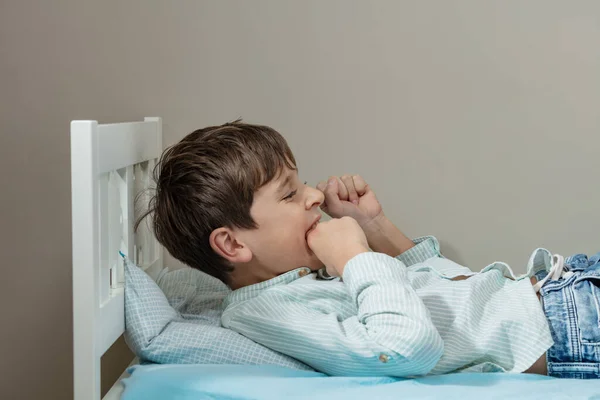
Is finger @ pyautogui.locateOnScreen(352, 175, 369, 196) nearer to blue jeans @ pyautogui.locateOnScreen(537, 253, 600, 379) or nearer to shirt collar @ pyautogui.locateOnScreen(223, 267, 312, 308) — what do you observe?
shirt collar @ pyautogui.locateOnScreen(223, 267, 312, 308)

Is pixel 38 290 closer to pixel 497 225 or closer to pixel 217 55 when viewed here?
pixel 217 55

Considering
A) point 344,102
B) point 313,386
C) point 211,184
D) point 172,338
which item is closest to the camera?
point 313,386

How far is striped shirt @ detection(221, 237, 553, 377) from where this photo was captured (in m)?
0.92

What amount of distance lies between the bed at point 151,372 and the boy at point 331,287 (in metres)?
0.04

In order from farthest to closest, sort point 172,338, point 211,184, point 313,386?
point 211,184 → point 172,338 → point 313,386

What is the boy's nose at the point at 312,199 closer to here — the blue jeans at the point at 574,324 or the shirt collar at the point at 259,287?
the shirt collar at the point at 259,287

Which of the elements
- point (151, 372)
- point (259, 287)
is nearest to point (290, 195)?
point (259, 287)

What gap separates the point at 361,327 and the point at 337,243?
18 cm

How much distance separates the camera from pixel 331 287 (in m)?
1.11

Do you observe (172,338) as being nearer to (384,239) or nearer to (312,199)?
(312,199)

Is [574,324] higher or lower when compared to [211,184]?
lower

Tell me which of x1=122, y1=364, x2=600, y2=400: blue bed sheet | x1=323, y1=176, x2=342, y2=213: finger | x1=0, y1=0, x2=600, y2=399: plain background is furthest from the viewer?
x1=0, y1=0, x2=600, y2=399: plain background

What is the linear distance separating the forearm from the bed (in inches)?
18.6

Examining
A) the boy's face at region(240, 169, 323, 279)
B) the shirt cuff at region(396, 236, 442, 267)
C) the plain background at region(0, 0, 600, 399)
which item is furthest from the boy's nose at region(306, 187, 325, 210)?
the plain background at region(0, 0, 600, 399)
